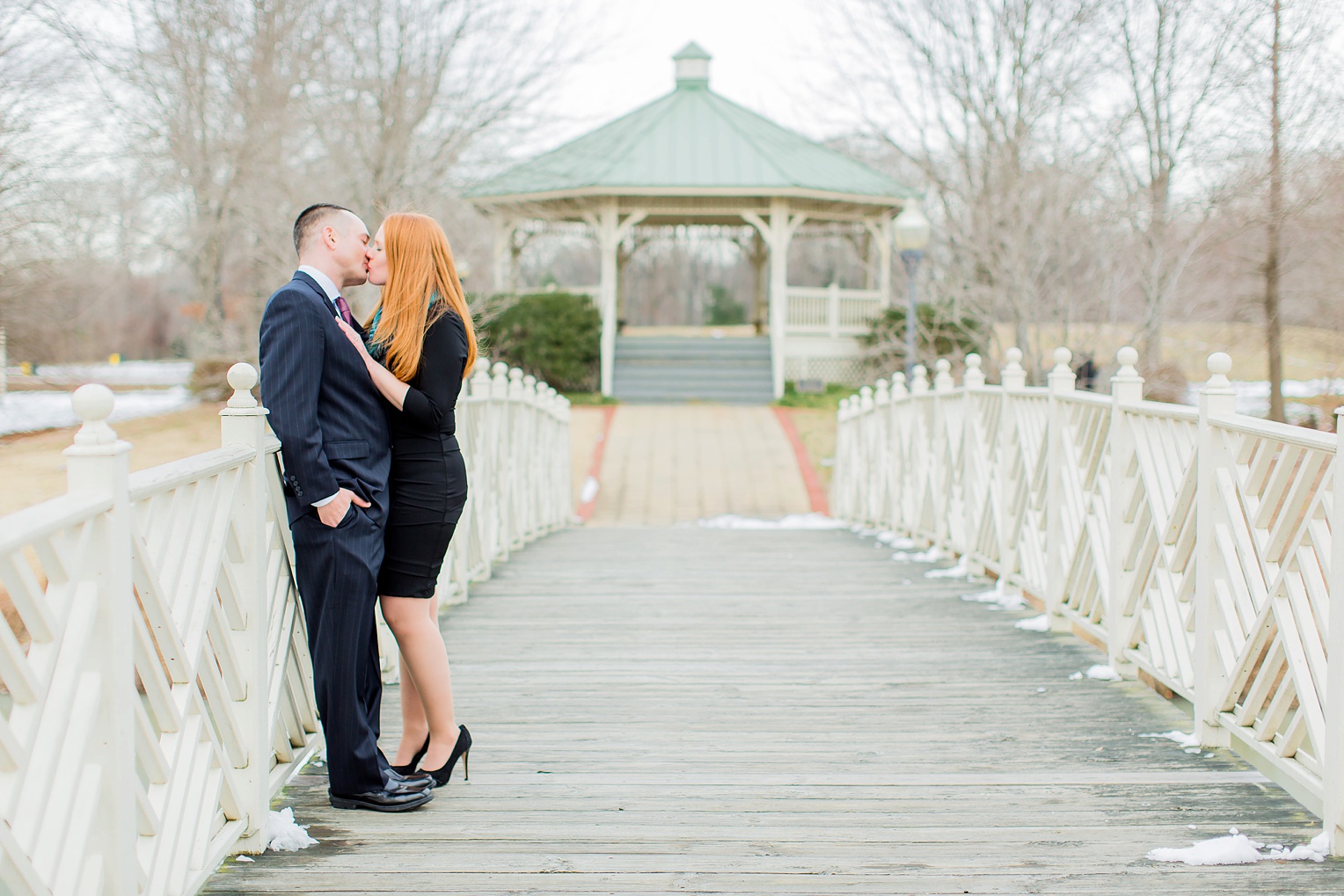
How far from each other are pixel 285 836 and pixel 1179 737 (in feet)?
9.18

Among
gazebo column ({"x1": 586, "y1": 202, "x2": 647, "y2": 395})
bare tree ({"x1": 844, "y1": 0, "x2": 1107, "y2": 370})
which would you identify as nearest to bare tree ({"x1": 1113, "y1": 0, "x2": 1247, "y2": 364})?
bare tree ({"x1": 844, "y1": 0, "x2": 1107, "y2": 370})

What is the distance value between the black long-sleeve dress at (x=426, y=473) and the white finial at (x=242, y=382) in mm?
387

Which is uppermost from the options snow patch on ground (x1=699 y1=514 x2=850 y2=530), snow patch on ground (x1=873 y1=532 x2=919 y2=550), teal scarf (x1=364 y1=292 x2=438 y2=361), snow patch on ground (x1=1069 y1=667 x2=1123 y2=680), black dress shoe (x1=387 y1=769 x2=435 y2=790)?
teal scarf (x1=364 y1=292 x2=438 y2=361)

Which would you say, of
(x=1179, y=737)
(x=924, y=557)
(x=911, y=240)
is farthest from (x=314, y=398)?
(x=911, y=240)

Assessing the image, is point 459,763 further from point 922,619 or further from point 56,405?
point 56,405

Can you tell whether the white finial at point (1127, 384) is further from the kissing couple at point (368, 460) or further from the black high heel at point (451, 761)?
the black high heel at point (451, 761)

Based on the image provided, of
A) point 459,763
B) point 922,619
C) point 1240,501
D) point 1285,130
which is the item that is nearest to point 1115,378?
point 1240,501

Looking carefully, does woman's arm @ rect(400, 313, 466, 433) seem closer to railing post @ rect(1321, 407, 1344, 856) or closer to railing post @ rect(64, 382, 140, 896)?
railing post @ rect(64, 382, 140, 896)

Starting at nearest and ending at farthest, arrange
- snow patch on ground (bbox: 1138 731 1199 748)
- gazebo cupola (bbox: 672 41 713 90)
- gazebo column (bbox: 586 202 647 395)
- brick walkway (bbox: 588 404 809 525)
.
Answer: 1. snow patch on ground (bbox: 1138 731 1199 748)
2. brick walkway (bbox: 588 404 809 525)
3. gazebo column (bbox: 586 202 647 395)
4. gazebo cupola (bbox: 672 41 713 90)

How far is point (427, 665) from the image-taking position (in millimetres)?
3326

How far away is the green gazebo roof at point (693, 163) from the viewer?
22.0 metres

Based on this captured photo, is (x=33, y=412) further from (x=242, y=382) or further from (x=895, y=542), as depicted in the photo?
(x=242, y=382)

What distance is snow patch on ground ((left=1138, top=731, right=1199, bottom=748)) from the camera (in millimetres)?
3762

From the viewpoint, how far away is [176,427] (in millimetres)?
17328
